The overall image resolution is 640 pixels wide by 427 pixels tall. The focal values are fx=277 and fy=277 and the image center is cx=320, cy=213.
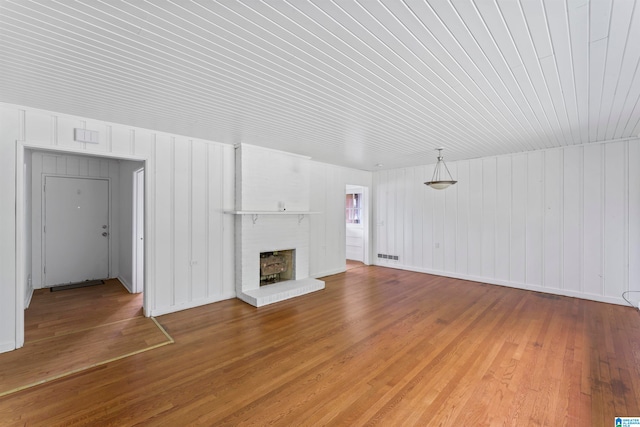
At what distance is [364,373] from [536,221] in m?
4.73

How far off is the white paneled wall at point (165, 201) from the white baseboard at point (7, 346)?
1cm

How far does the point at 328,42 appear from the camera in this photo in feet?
6.28

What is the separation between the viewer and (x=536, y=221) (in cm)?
525

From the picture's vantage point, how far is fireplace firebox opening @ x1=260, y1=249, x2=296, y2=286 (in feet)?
17.0

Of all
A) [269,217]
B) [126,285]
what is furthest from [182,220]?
[126,285]

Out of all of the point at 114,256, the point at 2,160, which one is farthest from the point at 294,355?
the point at 114,256

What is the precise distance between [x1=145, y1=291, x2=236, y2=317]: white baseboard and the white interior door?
293cm

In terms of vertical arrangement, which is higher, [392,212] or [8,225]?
[392,212]

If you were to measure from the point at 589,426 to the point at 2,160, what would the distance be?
5715mm

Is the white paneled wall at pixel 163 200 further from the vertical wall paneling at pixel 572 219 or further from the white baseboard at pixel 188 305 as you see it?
the vertical wall paneling at pixel 572 219

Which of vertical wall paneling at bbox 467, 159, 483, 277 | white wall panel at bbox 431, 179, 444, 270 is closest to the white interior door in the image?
white wall panel at bbox 431, 179, 444, 270

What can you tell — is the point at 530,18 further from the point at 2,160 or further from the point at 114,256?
the point at 114,256

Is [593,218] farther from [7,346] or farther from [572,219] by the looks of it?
[7,346]

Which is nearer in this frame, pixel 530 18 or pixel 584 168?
pixel 530 18
